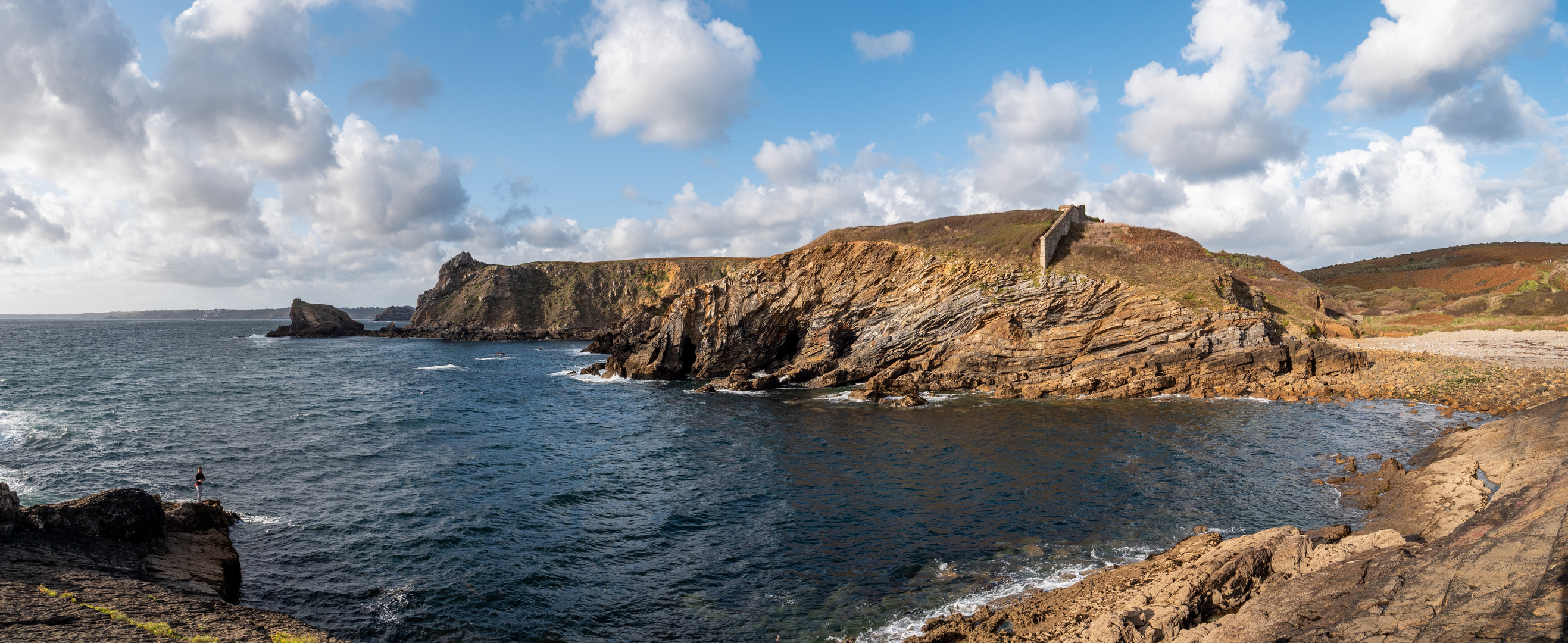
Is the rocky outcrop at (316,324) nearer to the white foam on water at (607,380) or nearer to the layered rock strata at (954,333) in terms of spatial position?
the white foam on water at (607,380)

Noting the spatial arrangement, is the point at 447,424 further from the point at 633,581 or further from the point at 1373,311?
the point at 1373,311

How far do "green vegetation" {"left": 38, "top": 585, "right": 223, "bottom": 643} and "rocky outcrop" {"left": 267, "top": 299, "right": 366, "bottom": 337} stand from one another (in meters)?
128

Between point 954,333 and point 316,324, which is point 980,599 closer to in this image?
point 954,333

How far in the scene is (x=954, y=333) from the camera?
142 feet

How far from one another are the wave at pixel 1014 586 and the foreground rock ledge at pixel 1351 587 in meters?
0.41

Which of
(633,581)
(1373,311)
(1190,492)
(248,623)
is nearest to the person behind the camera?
(248,623)

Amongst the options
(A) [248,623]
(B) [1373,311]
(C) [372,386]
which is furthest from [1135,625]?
(B) [1373,311]

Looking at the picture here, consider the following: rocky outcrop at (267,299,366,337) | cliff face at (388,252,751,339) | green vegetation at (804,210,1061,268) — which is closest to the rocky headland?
green vegetation at (804,210,1061,268)

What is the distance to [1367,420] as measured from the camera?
27.9 m

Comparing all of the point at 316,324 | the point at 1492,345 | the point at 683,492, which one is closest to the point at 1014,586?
the point at 683,492

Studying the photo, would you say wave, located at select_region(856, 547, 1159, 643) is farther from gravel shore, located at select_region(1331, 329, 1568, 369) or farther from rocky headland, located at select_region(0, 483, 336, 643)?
gravel shore, located at select_region(1331, 329, 1568, 369)

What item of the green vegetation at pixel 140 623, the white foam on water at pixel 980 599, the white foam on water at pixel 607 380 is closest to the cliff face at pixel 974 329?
the white foam on water at pixel 607 380

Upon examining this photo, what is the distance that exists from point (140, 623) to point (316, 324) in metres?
135

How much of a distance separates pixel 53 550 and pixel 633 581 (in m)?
10.4
